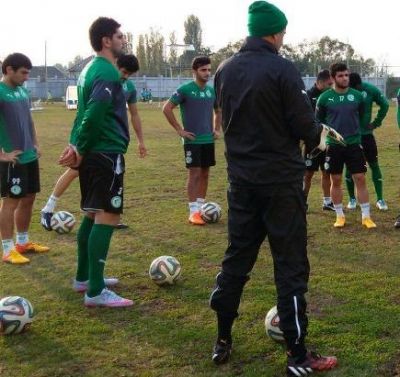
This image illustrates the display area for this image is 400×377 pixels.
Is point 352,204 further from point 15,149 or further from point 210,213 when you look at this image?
point 15,149

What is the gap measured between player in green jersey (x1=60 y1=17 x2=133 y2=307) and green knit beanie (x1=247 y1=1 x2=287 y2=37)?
1.52 m

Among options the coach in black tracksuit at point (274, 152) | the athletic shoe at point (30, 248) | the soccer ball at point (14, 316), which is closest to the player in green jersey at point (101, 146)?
the soccer ball at point (14, 316)

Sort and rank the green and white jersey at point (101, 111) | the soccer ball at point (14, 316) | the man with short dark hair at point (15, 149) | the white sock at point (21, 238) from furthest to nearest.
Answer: the white sock at point (21, 238) < the man with short dark hair at point (15, 149) < the green and white jersey at point (101, 111) < the soccer ball at point (14, 316)

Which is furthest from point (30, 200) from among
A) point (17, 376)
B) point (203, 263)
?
point (17, 376)

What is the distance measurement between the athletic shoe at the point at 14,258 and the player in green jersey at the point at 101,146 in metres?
1.69

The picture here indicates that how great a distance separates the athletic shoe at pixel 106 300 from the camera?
522 cm

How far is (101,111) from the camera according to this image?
4.82 meters

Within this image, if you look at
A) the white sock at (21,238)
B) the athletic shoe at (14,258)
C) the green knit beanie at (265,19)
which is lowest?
the athletic shoe at (14,258)

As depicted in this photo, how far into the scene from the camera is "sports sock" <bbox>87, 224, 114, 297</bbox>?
5.14 m

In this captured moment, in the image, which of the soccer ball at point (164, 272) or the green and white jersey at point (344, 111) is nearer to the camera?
the soccer ball at point (164, 272)

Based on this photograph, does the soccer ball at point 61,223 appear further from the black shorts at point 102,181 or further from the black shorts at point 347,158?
the black shorts at point 347,158

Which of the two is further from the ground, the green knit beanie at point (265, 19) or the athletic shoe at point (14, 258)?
the green knit beanie at point (265, 19)

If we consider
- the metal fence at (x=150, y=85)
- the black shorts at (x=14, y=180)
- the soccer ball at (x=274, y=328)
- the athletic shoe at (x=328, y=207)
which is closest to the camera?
the soccer ball at (x=274, y=328)

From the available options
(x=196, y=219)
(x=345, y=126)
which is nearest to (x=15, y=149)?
(x=196, y=219)
